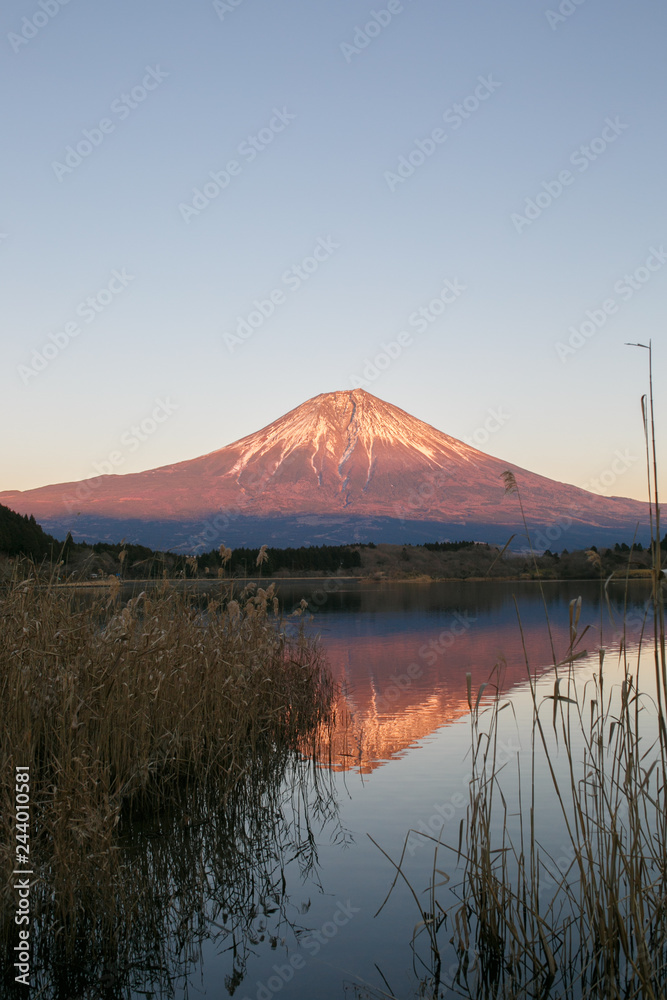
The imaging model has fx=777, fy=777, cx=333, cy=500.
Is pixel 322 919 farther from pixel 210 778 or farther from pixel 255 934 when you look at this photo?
pixel 210 778

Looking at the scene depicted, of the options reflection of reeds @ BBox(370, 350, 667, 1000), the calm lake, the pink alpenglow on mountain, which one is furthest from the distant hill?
the pink alpenglow on mountain

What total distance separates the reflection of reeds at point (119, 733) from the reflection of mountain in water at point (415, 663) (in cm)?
105

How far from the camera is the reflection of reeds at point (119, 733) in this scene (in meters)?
3.60

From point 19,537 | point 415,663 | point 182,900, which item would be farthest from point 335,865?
point 19,537

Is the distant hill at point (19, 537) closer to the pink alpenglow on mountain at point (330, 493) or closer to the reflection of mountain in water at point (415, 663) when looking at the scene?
the reflection of mountain in water at point (415, 663)

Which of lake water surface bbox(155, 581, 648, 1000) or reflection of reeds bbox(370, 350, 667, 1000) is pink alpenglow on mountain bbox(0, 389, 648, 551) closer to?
lake water surface bbox(155, 581, 648, 1000)

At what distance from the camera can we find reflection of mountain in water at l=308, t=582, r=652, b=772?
8.68 meters

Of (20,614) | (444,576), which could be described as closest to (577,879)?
(20,614)

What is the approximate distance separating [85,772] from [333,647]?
14.4 metres

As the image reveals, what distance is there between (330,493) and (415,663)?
398ft

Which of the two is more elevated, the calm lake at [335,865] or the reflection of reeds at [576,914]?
the reflection of reeds at [576,914]

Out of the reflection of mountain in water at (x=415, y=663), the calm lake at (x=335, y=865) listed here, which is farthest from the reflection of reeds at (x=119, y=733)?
the reflection of mountain in water at (x=415, y=663)

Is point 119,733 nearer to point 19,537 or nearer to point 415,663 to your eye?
point 415,663

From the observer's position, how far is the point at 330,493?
136 m
